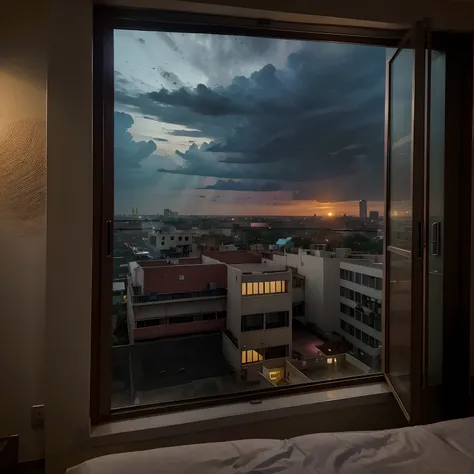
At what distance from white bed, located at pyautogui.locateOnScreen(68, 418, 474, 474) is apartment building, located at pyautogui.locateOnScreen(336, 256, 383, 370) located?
3.68 ft

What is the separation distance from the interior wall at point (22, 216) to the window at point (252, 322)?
3.40ft

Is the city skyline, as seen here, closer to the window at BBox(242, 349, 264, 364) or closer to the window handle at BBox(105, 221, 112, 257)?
the window handle at BBox(105, 221, 112, 257)

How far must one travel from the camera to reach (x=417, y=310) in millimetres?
1779

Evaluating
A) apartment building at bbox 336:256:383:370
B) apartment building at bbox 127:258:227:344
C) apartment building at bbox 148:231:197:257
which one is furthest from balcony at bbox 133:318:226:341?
apartment building at bbox 336:256:383:370

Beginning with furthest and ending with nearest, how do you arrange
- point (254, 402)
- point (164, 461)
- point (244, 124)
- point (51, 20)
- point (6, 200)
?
point (244, 124) → point (254, 402) → point (6, 200) → point (51, 20) → point (164, 461)

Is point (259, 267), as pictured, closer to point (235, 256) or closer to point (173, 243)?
point (235, 256)

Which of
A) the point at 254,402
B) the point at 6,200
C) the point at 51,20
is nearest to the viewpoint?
the point at 51,20

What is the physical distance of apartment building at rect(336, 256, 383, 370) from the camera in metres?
2.28

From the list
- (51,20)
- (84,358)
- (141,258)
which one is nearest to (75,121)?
(51,20)

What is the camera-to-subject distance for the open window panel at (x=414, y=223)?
67.7 inches

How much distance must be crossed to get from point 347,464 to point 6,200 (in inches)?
68.8

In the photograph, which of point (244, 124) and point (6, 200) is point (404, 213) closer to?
point (244, 124)

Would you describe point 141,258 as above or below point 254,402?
above

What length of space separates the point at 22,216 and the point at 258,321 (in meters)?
1.35
